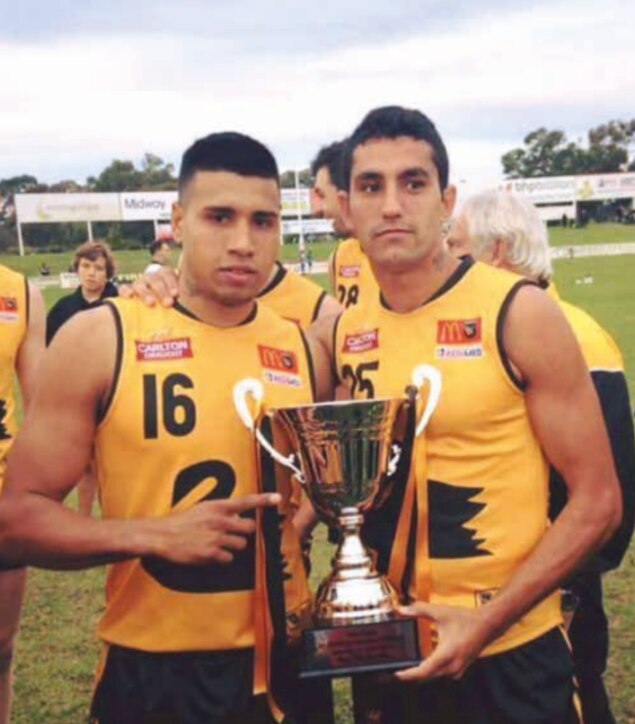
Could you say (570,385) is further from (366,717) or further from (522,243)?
(522,243)

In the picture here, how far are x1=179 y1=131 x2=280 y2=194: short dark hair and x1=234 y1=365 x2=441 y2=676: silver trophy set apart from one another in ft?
1.86

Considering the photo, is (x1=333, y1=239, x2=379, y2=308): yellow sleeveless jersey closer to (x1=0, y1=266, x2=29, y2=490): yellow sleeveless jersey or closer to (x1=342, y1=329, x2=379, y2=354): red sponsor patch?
(x1=0, y1=266, x2=29, y2=490): yellow sleeveless jersey

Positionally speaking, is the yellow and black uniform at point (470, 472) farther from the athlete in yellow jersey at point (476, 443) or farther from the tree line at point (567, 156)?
the tree line at point (567, 156)

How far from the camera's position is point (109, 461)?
278cm

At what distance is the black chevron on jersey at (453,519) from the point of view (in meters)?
2.85

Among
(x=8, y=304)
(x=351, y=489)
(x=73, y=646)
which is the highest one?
(x=8, y=304)

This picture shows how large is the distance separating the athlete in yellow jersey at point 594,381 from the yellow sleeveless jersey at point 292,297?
52.8 inches

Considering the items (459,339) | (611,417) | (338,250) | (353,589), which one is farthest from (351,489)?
(338,250)

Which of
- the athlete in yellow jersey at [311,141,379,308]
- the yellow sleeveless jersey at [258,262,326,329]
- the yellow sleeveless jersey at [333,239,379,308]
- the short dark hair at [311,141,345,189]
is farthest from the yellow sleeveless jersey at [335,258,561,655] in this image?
the yellow sleeveless jersey at [333,239,379,308]

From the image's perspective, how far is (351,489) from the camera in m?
2.75

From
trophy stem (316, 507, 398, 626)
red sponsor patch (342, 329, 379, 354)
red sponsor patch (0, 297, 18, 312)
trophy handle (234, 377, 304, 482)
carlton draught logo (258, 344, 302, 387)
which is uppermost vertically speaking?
red sponsor patch (0, 297, 18, 312)

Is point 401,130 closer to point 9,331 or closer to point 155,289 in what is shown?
point 155,289

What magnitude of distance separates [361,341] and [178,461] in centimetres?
64

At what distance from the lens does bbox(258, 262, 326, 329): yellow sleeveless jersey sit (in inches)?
220
